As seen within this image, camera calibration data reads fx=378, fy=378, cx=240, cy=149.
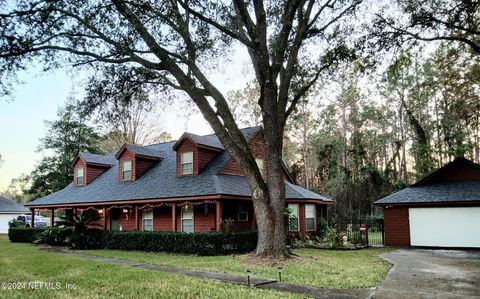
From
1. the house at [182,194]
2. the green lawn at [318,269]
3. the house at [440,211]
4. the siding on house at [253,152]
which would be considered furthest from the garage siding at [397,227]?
the siding on house at [253,152]

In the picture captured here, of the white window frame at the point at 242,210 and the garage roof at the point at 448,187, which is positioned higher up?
the garage roof at the point at 448,187

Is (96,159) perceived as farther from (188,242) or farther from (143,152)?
(188,242)

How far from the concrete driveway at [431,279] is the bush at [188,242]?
19.4 ft

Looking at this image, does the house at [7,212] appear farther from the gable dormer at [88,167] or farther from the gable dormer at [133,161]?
the gable dormer at [133,161]

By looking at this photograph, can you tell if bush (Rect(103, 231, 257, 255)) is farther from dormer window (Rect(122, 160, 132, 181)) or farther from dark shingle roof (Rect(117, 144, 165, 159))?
dark shingle roof (Rect(117, 144, 165, 159))

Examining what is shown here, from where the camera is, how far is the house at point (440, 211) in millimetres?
17562

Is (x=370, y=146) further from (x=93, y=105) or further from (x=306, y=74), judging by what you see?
(x=93, y=105)

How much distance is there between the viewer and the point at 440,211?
1823 centimetres

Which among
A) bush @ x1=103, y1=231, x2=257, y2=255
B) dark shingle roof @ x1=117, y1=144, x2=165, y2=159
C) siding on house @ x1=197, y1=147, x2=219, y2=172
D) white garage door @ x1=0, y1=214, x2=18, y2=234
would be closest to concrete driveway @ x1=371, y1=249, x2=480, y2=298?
bush @ x1=103, y1=231, x2=257, y2=255

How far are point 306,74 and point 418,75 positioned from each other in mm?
20471

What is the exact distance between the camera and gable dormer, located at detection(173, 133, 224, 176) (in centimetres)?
1997

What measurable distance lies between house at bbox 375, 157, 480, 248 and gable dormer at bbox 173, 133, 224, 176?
943cm

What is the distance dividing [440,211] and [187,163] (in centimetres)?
1286

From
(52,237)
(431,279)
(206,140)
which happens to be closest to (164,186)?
(206,140)
